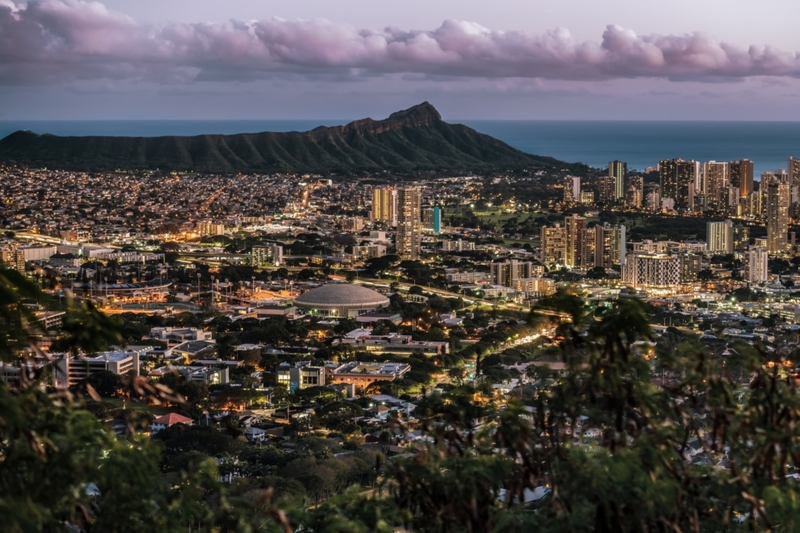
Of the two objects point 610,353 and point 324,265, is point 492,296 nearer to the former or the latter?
point 324,265

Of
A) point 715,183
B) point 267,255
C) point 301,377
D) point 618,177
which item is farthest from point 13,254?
point 618,177

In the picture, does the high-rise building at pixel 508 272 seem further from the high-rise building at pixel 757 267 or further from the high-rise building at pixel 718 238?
the high-rise building at pixel 718 238

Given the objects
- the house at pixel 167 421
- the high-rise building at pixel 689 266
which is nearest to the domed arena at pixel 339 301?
the high-rise building at pixel 689 266

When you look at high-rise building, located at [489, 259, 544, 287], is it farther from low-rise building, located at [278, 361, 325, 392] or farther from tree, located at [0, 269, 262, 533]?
tree, located at [0, 269, 262, 533]

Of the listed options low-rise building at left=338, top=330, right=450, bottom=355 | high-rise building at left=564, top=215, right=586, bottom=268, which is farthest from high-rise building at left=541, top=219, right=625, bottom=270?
low-rise building at left=338, top=330, right=450, bottom=355

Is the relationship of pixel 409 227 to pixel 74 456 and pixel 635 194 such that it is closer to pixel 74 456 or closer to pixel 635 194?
pixel 635 194
